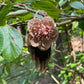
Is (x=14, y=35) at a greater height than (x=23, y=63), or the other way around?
(x=14, y=35)

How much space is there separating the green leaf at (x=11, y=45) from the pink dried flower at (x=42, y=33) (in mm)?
58

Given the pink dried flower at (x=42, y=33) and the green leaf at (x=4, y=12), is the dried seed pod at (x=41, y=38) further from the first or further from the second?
the green leaf at (x=4, y=12)

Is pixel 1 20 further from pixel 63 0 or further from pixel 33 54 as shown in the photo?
pixel 63 0

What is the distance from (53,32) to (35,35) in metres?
0.07

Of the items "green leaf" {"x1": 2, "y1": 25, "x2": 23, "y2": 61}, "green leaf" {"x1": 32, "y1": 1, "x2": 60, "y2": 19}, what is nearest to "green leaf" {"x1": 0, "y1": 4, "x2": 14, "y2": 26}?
"green leaf" {"x1": 2, "y1": 25, "x2": 23, "y2": 61}

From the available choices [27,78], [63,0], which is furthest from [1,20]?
[27,78]

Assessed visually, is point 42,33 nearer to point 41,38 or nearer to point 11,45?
point 41,38

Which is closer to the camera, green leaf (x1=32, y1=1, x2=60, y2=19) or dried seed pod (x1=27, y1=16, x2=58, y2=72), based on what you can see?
dried seed pod (x1=27, y1=16, x2=58, y2=72)

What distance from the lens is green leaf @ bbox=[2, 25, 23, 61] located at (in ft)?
2.03

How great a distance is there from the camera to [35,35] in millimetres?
599

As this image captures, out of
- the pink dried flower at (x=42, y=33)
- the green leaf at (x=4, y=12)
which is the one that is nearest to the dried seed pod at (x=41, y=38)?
the pink dried flower at (x=42, y=33)

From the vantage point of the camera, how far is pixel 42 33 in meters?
0.60

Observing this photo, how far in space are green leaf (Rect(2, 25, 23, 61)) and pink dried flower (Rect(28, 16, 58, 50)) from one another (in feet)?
0.19

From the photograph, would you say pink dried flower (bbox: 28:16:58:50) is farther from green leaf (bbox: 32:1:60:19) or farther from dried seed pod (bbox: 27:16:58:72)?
green leaf (bbox: 32:1:60:19)
